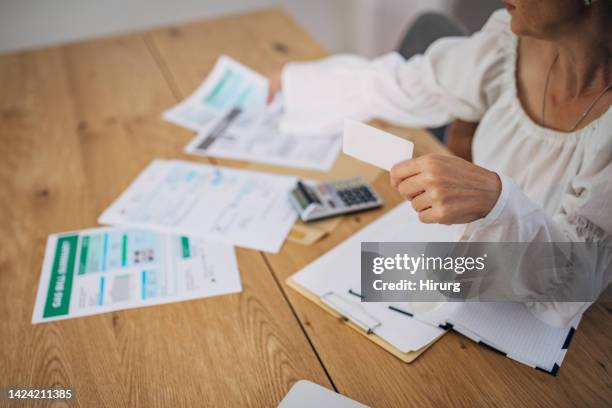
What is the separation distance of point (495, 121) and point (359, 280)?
0.40m

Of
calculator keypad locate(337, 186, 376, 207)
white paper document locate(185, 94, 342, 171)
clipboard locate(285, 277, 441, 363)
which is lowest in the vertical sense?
clipboard locate(285, 277, 441, 363)

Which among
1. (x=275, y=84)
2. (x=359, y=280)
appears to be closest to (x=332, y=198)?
(x=359, y=280)

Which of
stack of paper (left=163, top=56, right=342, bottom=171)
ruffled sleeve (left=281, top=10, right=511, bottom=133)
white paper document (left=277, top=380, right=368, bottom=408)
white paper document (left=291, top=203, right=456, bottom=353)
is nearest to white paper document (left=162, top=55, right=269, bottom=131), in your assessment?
stack of paper (left=163, top=56, right=342, bottom=171)

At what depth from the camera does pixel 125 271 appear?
0.93 m

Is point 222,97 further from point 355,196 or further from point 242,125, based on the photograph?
point 355,196

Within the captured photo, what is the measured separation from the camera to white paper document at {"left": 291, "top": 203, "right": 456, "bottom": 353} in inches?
31.6

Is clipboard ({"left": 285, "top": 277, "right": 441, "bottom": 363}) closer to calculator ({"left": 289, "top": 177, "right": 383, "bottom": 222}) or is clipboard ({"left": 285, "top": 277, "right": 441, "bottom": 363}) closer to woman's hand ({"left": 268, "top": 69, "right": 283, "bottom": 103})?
calculator ({"left": 289, "top": 177, "right": 383, "bottom": 222})

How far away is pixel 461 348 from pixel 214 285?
0.39 metres

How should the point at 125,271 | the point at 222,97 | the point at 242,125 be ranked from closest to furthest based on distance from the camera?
the point at 125,271 → the point at 242,125 → the point at 222,97

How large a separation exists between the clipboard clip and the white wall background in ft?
5.44

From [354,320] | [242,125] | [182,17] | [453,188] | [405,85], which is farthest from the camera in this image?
[182,17]

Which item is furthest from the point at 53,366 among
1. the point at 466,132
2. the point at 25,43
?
the point at 25,43

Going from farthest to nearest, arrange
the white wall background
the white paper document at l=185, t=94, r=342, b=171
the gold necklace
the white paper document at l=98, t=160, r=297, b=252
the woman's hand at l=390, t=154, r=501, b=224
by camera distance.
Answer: the white wall background → the white paper document at l=185, t=94, r=342, b=171 → the white paper document at l=98, t=160, r=297, b=252 → the gold necklace → the woman's hand at l=390, t=154, r=501, b=224

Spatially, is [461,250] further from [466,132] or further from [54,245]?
[54,245]
